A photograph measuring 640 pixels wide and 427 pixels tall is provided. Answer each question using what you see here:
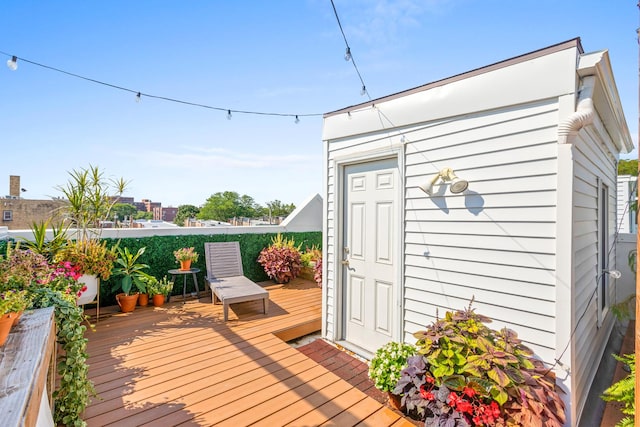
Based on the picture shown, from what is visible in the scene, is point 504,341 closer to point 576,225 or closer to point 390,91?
point 576,225

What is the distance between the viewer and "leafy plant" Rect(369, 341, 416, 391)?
2.43 metres

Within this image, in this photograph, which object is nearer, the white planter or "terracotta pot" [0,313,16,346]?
"terracotta pot" [0,313,16,346]

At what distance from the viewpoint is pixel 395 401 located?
2.34 metres

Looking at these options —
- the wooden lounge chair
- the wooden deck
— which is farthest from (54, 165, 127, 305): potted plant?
the wooden lounge chair

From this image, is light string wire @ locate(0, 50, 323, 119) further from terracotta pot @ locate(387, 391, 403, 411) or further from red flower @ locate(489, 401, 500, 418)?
red flower @ locate(489, 401, 500, 418)

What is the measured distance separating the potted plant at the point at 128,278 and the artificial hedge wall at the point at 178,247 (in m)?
0.17

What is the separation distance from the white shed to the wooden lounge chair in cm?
137

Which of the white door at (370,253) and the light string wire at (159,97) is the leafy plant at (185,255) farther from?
the white door at (370,253)

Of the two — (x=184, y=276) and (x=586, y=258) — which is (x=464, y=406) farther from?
(x=184, y=276)

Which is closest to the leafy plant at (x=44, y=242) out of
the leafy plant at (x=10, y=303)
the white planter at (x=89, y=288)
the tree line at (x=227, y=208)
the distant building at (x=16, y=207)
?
the white planter at (x=89, y=288)

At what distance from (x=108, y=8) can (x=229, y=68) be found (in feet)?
5.48

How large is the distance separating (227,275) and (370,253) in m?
3.10

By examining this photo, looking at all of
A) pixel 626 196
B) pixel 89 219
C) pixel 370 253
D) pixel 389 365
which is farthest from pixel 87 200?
pixel 626 196

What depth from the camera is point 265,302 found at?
432 centimetres
